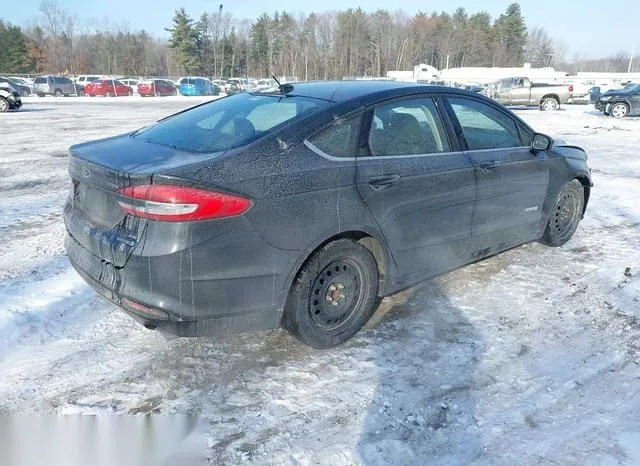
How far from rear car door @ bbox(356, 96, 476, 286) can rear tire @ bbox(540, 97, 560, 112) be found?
27761 millimetres

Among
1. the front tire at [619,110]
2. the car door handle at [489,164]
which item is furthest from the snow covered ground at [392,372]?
the front tire at [619,110]

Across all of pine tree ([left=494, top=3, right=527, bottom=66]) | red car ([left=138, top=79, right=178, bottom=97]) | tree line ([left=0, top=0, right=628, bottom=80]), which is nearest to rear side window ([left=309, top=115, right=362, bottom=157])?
red car ([left=138, top=79, right=178, bottom=97])

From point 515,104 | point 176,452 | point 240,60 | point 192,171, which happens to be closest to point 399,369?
point 176,452

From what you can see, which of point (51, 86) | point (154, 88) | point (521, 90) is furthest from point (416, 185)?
point (51, 86)

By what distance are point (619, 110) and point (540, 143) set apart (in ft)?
72.8

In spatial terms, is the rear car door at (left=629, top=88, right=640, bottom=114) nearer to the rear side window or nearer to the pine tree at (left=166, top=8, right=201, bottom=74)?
the rear side window

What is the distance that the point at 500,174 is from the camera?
408 centimetres

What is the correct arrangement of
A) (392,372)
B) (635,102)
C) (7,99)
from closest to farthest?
(392,372) < (7,99) < (635,102)

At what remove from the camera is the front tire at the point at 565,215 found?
5020mm

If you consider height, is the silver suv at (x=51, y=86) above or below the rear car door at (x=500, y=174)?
above

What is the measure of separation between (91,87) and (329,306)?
42172 millimetres

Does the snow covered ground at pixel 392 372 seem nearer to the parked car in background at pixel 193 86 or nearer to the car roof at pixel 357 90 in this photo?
the car roof at pixel 357 90

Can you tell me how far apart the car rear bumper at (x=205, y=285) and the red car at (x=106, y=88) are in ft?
137

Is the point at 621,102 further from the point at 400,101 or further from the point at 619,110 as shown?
the point at 400,101
